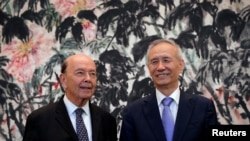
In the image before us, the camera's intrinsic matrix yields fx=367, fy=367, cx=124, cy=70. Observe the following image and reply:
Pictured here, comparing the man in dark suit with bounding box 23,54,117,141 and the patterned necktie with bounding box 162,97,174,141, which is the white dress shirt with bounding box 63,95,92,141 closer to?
the man in dark suit with bounding box 23,54,117,141

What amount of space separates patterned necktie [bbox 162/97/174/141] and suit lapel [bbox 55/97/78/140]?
50cm

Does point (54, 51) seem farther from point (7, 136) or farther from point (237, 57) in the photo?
point (237, 57)

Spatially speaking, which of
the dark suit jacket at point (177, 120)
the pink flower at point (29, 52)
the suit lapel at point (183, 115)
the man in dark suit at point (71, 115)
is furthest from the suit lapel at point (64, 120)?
the pink flower at point (29, 52)

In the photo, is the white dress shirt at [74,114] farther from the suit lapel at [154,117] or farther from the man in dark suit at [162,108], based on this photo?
the suit lapel at [154,117]

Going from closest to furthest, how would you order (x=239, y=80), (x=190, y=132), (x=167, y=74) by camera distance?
(x=190, y=132) < (x=167, y=74) < (x=239, y=80)

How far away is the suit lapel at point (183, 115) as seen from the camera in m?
1.93

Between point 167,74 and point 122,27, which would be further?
point 122,27

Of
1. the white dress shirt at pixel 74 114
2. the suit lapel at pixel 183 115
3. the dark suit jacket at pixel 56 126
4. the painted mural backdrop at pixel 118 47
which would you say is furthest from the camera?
the painted mural backdrop at pixel 118 47

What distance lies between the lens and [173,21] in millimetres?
2754

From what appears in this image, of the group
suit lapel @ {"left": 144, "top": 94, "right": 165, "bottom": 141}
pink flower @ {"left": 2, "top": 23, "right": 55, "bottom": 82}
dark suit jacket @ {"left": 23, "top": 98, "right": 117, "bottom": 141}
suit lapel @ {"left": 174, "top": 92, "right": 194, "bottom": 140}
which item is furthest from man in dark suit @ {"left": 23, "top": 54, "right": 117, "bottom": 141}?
pink flower @ {"left": 2, "top": 23, "right": 55, "bottom": 82}

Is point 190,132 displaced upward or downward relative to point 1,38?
downward

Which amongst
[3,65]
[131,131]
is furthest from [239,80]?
[3,65]

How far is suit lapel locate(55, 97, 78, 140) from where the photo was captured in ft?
6.75

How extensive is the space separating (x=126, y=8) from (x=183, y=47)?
1.71 feet
